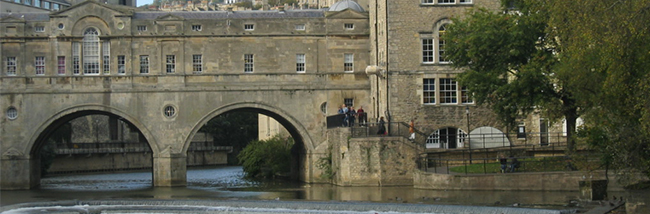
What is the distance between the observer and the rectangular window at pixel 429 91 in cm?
4466

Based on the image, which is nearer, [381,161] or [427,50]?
[381,161]

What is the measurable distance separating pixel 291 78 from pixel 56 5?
5381 centimetres

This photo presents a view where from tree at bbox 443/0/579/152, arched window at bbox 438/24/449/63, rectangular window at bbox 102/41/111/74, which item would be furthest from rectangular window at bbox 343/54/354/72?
rectangular window at bbox 102/41/111/74

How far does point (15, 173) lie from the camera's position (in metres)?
47.5

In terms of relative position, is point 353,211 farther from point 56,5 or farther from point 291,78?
point 56,5

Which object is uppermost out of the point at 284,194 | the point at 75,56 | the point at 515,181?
the point at 75,56

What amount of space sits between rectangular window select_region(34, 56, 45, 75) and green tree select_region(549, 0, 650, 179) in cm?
2700

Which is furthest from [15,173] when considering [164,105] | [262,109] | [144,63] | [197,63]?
[262,109]

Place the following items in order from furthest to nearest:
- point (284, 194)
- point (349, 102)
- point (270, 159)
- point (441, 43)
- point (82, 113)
→ point (270, 159)
point (82, 113)
point (349, 102)
point (441, 43)
point (284, 194)

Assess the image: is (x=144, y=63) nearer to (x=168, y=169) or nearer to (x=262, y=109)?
(x=168, y=169)

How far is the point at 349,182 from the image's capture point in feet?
140

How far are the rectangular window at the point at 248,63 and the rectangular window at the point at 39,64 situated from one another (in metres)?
9.25

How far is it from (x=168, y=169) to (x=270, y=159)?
9.82 metres

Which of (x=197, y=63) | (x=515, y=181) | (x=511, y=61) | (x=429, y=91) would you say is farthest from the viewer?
(x=197, y=63)
